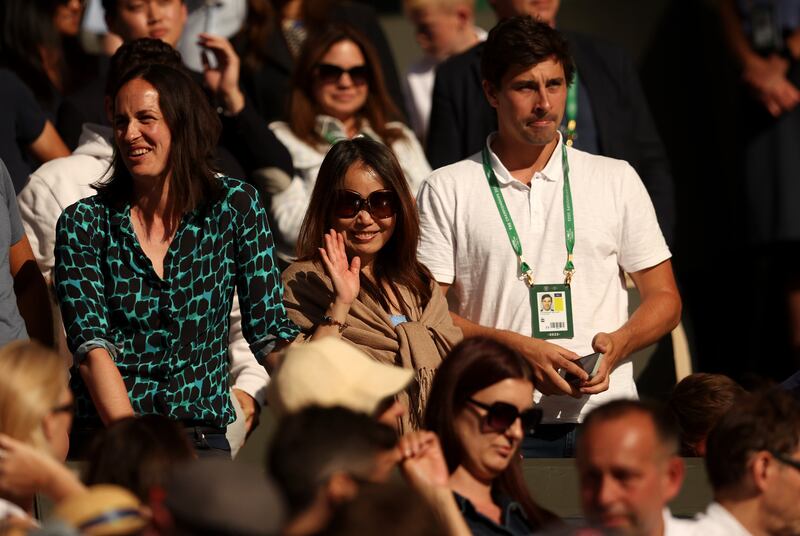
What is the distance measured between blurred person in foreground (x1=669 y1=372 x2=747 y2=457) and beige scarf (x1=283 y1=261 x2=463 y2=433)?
33.3 inches

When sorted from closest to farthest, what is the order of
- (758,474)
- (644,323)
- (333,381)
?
(333,381) → (758,474) → (644,323)

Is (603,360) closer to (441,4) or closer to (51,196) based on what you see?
(51,196)

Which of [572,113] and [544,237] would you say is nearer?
[544,237]

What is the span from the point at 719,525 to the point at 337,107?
325 centimetres

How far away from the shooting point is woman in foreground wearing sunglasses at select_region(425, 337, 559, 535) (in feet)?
16.9

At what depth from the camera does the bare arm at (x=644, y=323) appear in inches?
249

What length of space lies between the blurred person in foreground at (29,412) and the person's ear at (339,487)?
994mm

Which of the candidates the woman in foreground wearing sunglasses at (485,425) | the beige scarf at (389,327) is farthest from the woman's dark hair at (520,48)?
the woman in foreground wearing sunglasses at (485,425)

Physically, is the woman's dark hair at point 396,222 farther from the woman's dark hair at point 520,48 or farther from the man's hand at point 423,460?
the man's hand at point 423,460

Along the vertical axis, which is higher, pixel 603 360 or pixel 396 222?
pixel 396 222

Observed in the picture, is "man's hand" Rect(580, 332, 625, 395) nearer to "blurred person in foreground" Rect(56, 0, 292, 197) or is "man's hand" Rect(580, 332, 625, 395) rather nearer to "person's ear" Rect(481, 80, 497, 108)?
"person's ear" Rect(481, 80, 497, 108)

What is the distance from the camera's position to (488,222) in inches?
258

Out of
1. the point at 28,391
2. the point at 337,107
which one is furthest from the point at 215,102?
the point at 28,391

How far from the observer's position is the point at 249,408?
6277mm
